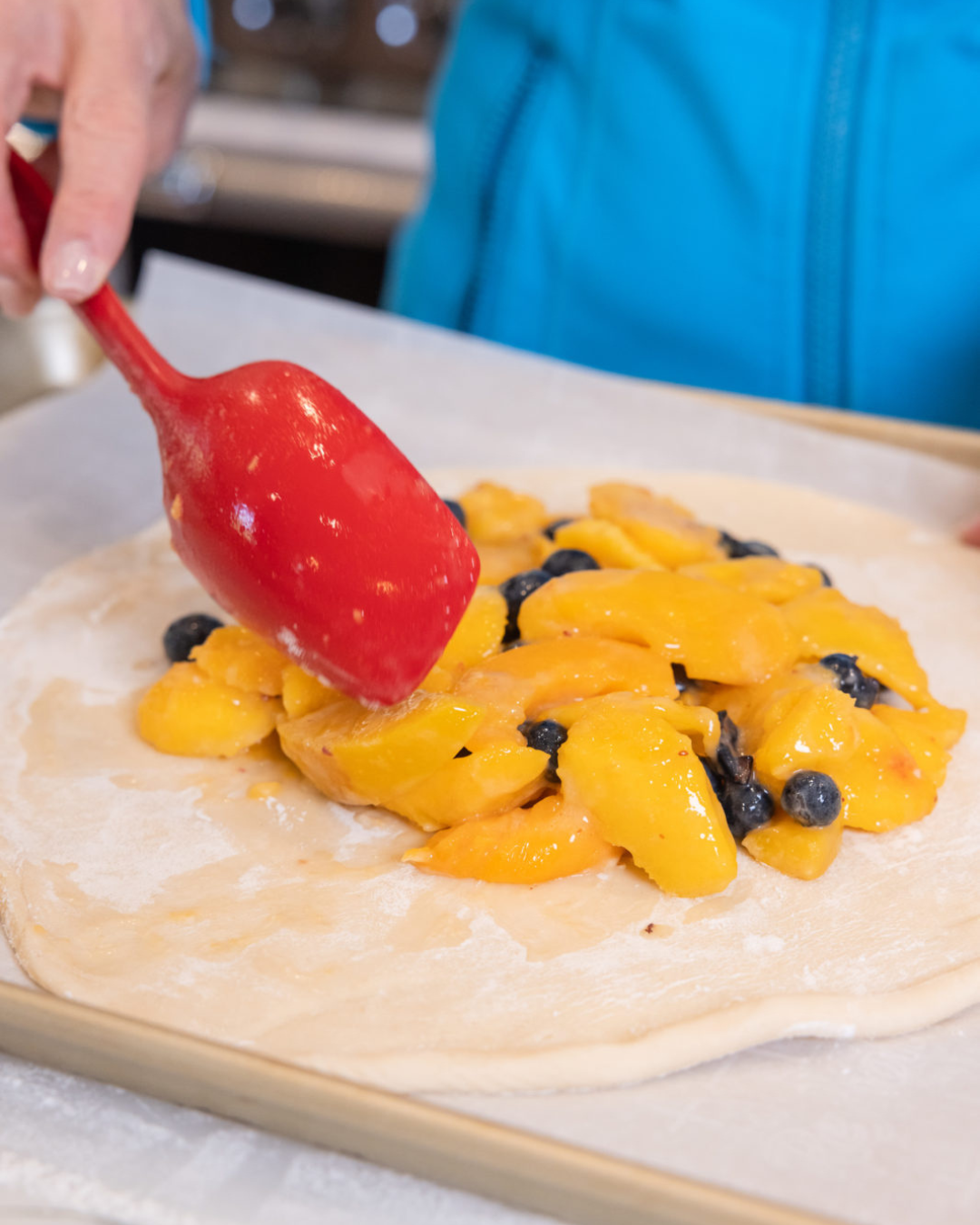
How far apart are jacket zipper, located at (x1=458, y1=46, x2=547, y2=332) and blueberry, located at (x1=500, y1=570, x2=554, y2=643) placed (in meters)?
1.15

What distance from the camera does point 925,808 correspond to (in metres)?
1.49

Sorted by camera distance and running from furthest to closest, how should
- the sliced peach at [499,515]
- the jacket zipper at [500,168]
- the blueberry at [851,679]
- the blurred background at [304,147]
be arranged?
1. the blurred background at [304,147]
2. the jacket zipper at [500,168]
3. the sliced peach at [499,515]
4. the blueberry at [851,679]

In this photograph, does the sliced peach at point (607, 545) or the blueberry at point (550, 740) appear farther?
the sliced peach at point (607, 545)

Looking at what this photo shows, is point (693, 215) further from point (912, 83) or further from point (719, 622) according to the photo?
point (719, 622)

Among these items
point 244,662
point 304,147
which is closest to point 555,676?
point 244,662

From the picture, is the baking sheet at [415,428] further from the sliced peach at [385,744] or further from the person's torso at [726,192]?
the sliced peach at [385,744]

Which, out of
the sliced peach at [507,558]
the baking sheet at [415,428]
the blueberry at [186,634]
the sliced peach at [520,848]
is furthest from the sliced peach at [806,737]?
the blueberry at [186,634]

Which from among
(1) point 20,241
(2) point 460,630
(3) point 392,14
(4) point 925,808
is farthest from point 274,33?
(4) point 925,808

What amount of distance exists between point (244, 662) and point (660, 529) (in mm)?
670

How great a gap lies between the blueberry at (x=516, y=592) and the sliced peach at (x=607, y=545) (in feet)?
0.50

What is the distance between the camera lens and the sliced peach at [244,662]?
1557mm

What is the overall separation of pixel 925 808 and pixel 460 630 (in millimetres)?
639

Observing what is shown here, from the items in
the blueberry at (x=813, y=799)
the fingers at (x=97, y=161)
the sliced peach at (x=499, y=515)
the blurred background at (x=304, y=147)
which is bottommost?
the blurred background at (x=304, y=147)

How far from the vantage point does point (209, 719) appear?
60.9 inches
